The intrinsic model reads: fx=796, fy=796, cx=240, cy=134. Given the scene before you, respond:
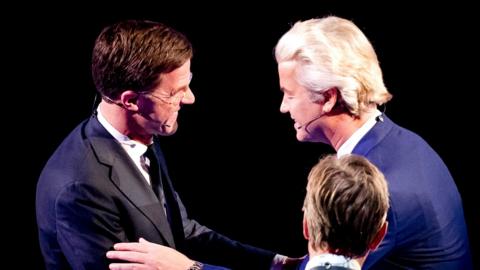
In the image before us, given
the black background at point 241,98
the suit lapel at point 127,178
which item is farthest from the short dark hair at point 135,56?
the black background at point 241,98

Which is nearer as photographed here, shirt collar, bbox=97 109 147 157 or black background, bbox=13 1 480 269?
shirt collar, bbox=97 109 147 157

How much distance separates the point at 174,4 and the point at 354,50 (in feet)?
4.25

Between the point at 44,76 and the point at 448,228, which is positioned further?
the point at 44,76

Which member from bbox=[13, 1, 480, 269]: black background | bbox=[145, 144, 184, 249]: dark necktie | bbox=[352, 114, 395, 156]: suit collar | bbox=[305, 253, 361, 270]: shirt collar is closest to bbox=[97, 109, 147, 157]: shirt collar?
bbox=[145, 144, 184, 249]: dark necktie

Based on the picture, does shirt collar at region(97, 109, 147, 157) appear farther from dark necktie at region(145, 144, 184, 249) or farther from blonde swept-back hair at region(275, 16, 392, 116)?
blonde swept-back hair at region(275, 16, 392, 116)

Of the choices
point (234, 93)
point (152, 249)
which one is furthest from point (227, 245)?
point (234, 93)

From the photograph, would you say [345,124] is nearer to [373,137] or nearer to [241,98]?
[373,137]

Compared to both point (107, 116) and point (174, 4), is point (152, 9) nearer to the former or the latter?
point (174, 4)

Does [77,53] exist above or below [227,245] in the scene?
above

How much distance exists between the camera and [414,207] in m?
2.87

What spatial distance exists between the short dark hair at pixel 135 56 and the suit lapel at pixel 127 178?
0.57 feet

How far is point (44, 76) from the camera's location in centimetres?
409

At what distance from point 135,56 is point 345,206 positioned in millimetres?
1167

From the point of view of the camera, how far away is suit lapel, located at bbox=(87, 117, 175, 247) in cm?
309
